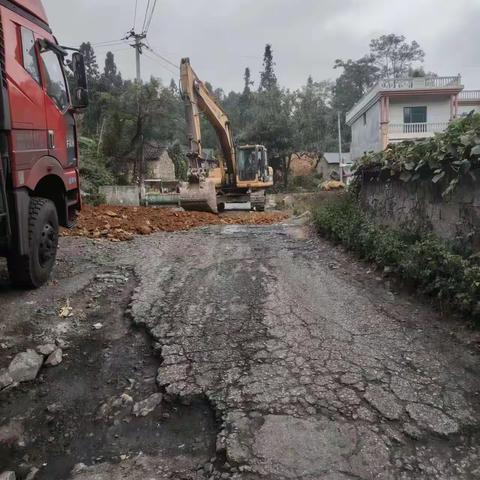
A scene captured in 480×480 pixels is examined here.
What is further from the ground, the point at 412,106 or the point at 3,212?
the point at 412,106

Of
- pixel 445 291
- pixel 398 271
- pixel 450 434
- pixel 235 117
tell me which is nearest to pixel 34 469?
pixel 450 434

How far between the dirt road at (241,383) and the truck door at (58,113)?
5.18 feet

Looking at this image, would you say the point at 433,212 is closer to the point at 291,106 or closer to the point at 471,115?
the point at 471,115

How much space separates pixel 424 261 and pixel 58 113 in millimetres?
4481

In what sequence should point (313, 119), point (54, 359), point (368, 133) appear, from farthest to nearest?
point (313, 119), point (368, 133), point (54, 359)

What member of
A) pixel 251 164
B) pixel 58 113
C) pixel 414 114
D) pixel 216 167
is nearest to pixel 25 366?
pixel 58 113

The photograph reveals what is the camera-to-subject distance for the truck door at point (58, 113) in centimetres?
532

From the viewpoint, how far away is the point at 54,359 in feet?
12.7

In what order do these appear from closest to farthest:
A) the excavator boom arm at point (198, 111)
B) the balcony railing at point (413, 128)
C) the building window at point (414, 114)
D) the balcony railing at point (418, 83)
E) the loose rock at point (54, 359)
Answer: the loose rock at point (54, 359) < the excavator boom arm at point (198, 111) < the balcony railing at point (418, 83) < the balcony railing at point (413, 128) < the building window at point (414, 114)

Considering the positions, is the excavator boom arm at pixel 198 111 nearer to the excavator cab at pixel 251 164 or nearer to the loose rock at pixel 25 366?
the excavator cab at pixel 251 164

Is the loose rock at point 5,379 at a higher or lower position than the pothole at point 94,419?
higher

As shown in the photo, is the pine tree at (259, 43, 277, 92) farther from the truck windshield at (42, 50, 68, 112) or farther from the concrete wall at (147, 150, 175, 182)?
the truck windshield at (42, 50, 68, 112)

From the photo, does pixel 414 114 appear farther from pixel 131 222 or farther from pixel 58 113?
pixel 58 113

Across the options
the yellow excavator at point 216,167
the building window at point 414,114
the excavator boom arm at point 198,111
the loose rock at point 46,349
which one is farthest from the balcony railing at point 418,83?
the loose rock at point 46,349
